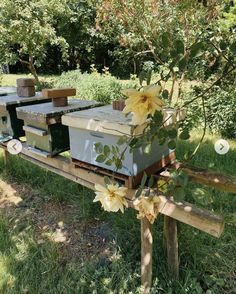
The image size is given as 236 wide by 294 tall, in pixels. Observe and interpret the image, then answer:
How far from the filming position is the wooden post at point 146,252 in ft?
4.72

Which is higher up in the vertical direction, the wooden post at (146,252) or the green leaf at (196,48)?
the green leaf at (196,48)

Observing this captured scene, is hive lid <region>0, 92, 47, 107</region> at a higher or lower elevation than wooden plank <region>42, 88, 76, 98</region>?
lower

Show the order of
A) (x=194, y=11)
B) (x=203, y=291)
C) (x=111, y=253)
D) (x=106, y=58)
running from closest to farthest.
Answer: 1. (x=203, y=291)
2. (x=111, y=253)
3. (x=194, y=11)
4. (x=106, y=58)

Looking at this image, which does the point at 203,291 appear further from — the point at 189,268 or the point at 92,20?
the point at 92,20

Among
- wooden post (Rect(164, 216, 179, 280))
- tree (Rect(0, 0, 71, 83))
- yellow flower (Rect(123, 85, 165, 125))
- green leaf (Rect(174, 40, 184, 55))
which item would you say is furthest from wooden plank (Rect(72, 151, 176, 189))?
tree (Rect(0, 0, 71, 83))

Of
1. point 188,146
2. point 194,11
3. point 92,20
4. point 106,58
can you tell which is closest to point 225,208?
point 188,146

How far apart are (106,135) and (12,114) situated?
2.88 ft

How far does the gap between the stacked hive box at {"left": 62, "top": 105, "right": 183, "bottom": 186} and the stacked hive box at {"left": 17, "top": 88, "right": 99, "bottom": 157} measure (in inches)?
6.2

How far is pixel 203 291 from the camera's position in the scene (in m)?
1.65

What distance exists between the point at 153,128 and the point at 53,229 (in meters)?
1.63

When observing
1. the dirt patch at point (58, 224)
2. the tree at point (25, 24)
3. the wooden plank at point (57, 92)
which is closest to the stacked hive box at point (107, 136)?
the wooden plank at point (57, 92)

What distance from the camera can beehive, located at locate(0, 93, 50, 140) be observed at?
75.8 inches

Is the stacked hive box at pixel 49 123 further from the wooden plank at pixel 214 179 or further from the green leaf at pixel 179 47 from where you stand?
the green leaf at pixel 179 47

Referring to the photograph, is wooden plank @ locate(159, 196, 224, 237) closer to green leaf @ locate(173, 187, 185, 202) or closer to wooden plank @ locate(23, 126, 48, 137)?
green leaf @ locate(173, 187, 185, 202)
